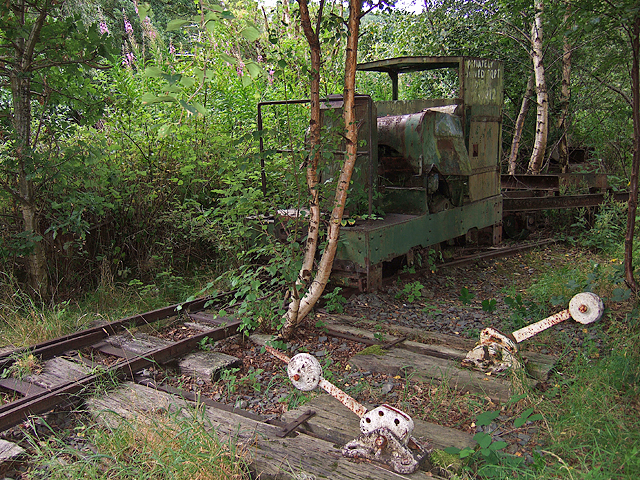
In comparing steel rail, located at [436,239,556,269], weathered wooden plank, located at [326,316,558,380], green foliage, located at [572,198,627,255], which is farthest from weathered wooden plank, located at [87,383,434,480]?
green foliage, located at [572,198,627,255]

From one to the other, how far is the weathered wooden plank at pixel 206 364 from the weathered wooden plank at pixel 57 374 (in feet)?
2.28

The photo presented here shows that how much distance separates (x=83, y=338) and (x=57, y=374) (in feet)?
1.65

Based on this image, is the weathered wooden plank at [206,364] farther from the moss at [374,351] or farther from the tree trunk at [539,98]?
the tree trunk at [539,98]

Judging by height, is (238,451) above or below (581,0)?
below

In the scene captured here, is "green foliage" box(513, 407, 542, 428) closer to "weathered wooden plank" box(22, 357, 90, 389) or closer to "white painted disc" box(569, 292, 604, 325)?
"white painted disc" box(569, 292, 604, 325)

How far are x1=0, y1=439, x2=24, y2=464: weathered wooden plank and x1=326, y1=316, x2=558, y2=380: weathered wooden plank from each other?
2495 mm

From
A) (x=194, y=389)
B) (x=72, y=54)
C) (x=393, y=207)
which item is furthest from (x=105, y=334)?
(x=393, y=207)

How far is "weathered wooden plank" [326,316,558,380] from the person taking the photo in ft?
11.8

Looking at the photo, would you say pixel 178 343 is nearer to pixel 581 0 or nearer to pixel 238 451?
pixel 238 451

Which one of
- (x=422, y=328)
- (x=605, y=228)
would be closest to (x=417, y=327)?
(x=422, y=328)

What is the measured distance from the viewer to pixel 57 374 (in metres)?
3.69

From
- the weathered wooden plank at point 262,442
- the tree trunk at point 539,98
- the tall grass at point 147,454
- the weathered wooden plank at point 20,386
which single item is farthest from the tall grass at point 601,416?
the tree trunk at point 539,98

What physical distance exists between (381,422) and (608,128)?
36.9 feet

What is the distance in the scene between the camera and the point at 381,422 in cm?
254
